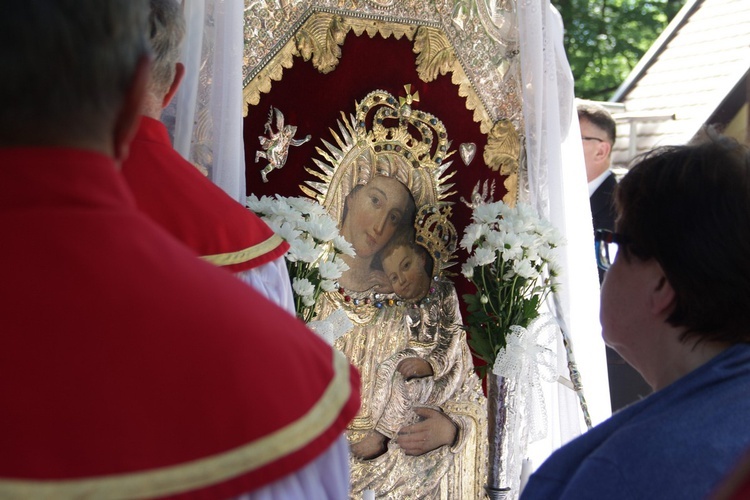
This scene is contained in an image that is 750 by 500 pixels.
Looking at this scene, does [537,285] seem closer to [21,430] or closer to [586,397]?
[586,397]

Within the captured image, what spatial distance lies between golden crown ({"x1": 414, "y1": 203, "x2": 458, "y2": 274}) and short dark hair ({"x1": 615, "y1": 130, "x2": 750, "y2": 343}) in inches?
54.0

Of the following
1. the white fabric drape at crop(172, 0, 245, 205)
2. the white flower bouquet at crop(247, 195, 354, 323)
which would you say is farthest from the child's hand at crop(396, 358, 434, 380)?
the white fabric drape at crop(172, 0, 245, 205)

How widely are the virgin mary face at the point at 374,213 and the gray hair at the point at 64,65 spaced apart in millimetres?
1866

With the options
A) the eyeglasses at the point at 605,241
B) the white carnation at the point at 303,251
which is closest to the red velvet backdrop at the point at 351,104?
the white carnation at the point at 303,251

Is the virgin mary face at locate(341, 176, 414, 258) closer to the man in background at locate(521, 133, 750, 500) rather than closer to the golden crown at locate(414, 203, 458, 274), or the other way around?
the golden crown at locate(414, 203, 458, 274)

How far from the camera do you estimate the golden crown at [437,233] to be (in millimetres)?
2902

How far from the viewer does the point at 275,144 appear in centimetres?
265

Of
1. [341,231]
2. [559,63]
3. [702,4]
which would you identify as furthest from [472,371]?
[702,4]

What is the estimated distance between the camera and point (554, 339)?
10.0 feet

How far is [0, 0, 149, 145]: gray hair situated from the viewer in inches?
33.7

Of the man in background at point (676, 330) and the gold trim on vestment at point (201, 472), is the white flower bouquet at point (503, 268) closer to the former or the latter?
the man in background at point (676, 330)

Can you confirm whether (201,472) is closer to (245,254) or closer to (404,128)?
(245,254)

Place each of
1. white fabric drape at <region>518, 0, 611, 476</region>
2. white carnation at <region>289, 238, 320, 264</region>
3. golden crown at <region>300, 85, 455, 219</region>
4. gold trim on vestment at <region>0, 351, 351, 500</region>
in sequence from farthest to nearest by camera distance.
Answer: white fabric drape at <region>518, 0, 611, 476</region> < golden crown at <region>300, 85, 455, 219</region> < white carnation at <region>289, 238, 320, 264</region> < gold trim on vestment at <region>0, 351, 351, 500</region>

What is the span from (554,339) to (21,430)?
2.39 metres
